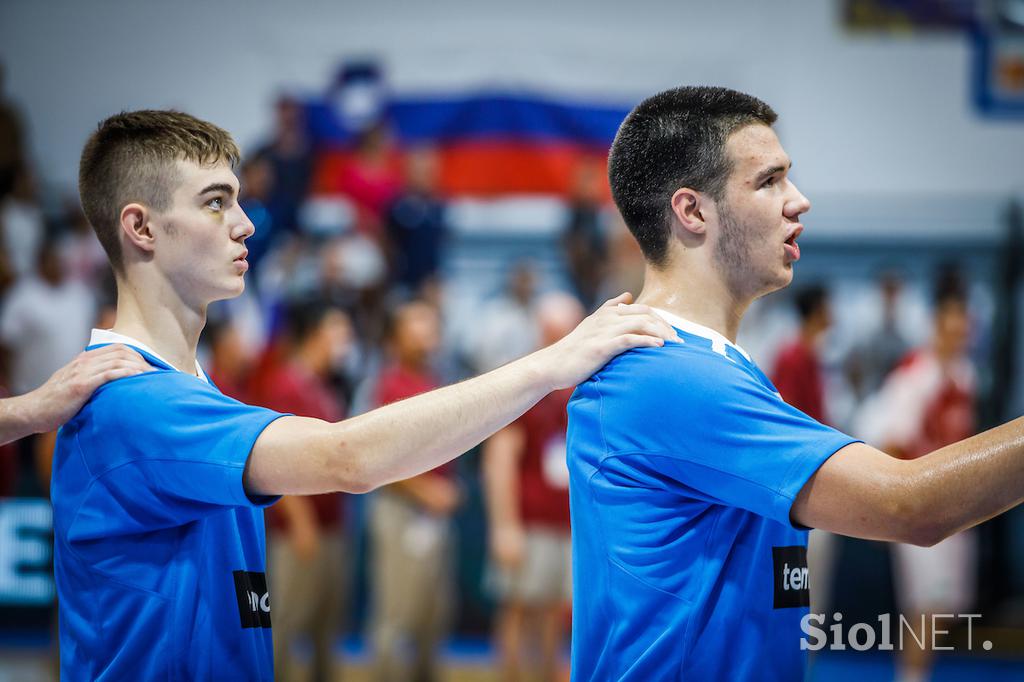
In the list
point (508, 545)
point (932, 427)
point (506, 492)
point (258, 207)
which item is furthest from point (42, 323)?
point (932, 427)

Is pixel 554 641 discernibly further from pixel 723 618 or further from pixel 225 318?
pixel 723 618

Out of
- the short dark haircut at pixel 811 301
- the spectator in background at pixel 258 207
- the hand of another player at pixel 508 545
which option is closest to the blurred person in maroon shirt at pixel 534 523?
the hand of another player at pixel 508 545

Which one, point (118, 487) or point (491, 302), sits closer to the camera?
point (118, 487)

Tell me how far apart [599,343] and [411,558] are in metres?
4.42

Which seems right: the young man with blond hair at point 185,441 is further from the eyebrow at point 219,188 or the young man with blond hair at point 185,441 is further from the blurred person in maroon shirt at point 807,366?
the blurred person in maroon shirt at point 807,366

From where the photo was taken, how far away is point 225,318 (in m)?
6.42

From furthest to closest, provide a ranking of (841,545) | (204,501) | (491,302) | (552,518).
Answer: (491,302), (841,545), (552,518), (204,501)

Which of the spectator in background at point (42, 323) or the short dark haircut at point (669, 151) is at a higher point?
the spectator in background at point (42, 323)

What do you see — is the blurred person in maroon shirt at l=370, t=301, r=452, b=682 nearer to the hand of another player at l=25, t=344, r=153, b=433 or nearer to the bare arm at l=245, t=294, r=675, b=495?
the hand of another player at l=25, t=344, r=153, b=433

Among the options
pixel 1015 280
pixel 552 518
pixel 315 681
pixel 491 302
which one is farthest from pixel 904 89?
pixel 315 681

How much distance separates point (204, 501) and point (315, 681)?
4710 millimetres

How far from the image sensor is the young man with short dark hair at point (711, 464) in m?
1.69

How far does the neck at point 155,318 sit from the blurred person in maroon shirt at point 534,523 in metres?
3.93

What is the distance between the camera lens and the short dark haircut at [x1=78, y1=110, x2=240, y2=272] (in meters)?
2.09
